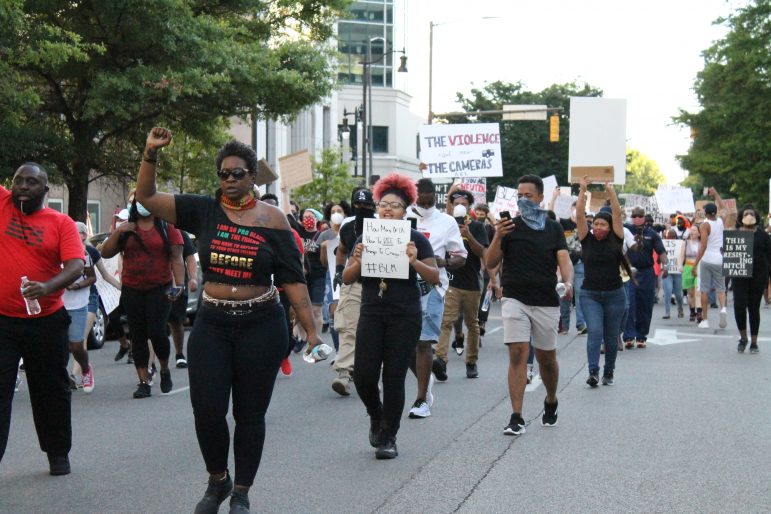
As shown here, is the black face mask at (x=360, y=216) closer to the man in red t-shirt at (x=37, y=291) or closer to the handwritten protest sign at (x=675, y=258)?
the man in red t-shirt at (x=37, y=291)

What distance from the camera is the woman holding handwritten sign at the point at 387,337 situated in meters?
8.06

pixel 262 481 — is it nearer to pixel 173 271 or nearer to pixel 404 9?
pixel 173 271

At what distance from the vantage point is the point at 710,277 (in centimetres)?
1991

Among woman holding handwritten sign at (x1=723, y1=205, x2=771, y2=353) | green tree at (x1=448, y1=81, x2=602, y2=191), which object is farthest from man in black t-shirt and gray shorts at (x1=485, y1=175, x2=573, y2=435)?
green tree at (x1=448, y1=81, x2=602, y2=191)

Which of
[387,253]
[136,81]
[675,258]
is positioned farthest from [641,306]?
[136,81]

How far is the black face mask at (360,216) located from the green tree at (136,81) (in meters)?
10.8

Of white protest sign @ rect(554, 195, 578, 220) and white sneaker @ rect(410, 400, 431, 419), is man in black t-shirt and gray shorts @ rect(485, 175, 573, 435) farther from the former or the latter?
white protest sign @ rect(554, 195, 578, 220)

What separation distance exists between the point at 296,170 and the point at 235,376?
52.9ft

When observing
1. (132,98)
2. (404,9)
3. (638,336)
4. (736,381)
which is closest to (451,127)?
(132,98)

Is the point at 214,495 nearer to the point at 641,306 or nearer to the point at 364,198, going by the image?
the point at 364,198

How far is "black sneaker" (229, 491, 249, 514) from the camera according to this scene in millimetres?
6109

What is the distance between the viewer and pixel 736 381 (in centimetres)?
1269

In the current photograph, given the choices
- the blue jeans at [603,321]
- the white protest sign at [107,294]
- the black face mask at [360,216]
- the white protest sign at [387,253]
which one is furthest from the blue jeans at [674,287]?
the white protest sign at [387,253]

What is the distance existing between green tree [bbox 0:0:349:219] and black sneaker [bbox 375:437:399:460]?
1232 centimetres
